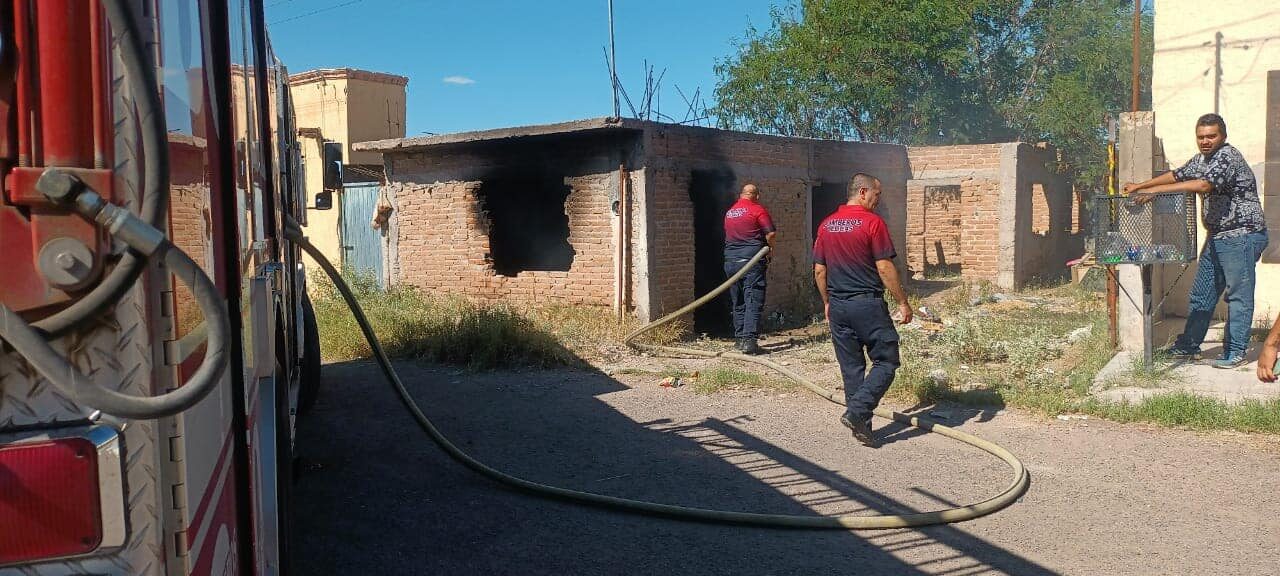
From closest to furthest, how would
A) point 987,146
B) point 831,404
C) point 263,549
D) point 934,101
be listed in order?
point 263,549, point 831,404, point 987,146, point 934,101

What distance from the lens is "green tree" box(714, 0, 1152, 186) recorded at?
86.7 feet

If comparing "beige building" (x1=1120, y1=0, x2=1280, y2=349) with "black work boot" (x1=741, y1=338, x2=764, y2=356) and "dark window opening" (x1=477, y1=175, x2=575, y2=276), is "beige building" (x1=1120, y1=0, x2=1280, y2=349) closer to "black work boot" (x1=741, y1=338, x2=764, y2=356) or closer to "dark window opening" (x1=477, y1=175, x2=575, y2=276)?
"black work boot" (x1=741, y1=338, x2=764, y2=356)

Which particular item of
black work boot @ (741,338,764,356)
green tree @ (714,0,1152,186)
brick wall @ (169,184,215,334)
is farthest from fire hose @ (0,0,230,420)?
green tree @ (714,0,1152,186)

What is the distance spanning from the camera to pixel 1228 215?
7281mm

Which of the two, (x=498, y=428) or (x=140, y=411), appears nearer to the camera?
(x=140, y=411)

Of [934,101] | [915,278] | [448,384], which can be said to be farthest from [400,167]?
[934,101]

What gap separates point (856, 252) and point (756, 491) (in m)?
1.81

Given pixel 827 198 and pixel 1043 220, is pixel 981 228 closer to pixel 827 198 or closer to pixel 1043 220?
→ pixel 1043 220

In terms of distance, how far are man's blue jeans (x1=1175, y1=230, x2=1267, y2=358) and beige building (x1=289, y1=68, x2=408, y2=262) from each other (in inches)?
659

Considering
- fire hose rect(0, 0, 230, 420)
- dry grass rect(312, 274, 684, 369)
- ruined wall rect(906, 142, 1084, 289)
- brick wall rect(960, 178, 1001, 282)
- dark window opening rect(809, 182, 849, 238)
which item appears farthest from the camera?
brick wall rect(960, 178, 1001, 282)

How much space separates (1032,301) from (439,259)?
9567mm

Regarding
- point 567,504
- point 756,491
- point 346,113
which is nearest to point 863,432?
point 756,491

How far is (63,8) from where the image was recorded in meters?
1.42

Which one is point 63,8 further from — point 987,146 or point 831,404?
point 987,146
